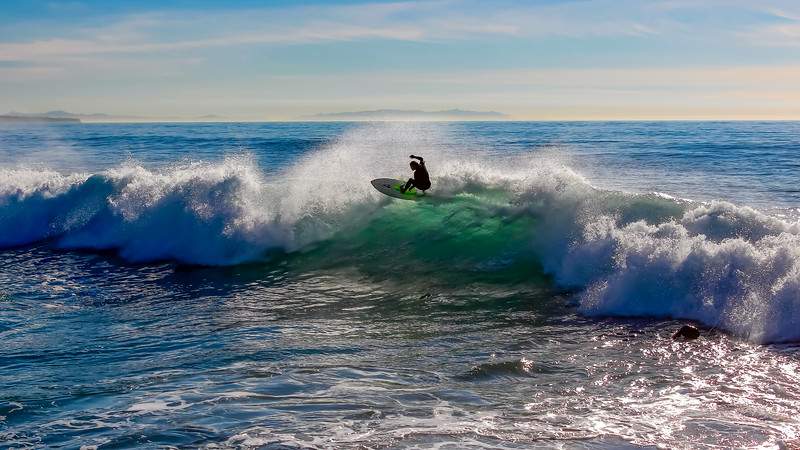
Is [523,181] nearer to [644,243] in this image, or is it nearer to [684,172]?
[644,243]

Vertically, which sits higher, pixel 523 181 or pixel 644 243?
pixel 523 181

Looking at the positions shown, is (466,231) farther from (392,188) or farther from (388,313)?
(388,313)

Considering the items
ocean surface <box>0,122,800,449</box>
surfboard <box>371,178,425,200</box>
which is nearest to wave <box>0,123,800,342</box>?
ocean surface <box>0,122,800,449</box>

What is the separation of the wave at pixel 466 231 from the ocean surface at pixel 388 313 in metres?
0.05

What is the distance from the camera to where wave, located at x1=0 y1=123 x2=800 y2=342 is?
1054cm

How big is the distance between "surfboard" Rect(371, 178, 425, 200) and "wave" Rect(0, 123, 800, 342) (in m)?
0.36

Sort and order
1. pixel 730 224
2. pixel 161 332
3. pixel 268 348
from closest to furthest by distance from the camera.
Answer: pixel 268 348 → pixel 161 332 → pixel 730 224

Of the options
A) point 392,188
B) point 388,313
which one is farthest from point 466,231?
point 388,313

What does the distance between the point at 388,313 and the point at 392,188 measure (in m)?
6.74

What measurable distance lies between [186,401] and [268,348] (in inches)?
83.6

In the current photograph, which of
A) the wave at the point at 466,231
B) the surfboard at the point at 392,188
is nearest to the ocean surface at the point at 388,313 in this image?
the wave at the point at 466,231

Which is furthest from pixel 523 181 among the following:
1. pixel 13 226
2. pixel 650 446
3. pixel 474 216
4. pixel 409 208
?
pixel 13 226

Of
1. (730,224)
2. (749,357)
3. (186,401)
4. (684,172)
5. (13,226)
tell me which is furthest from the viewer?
(684,172)

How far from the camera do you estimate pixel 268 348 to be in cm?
912
